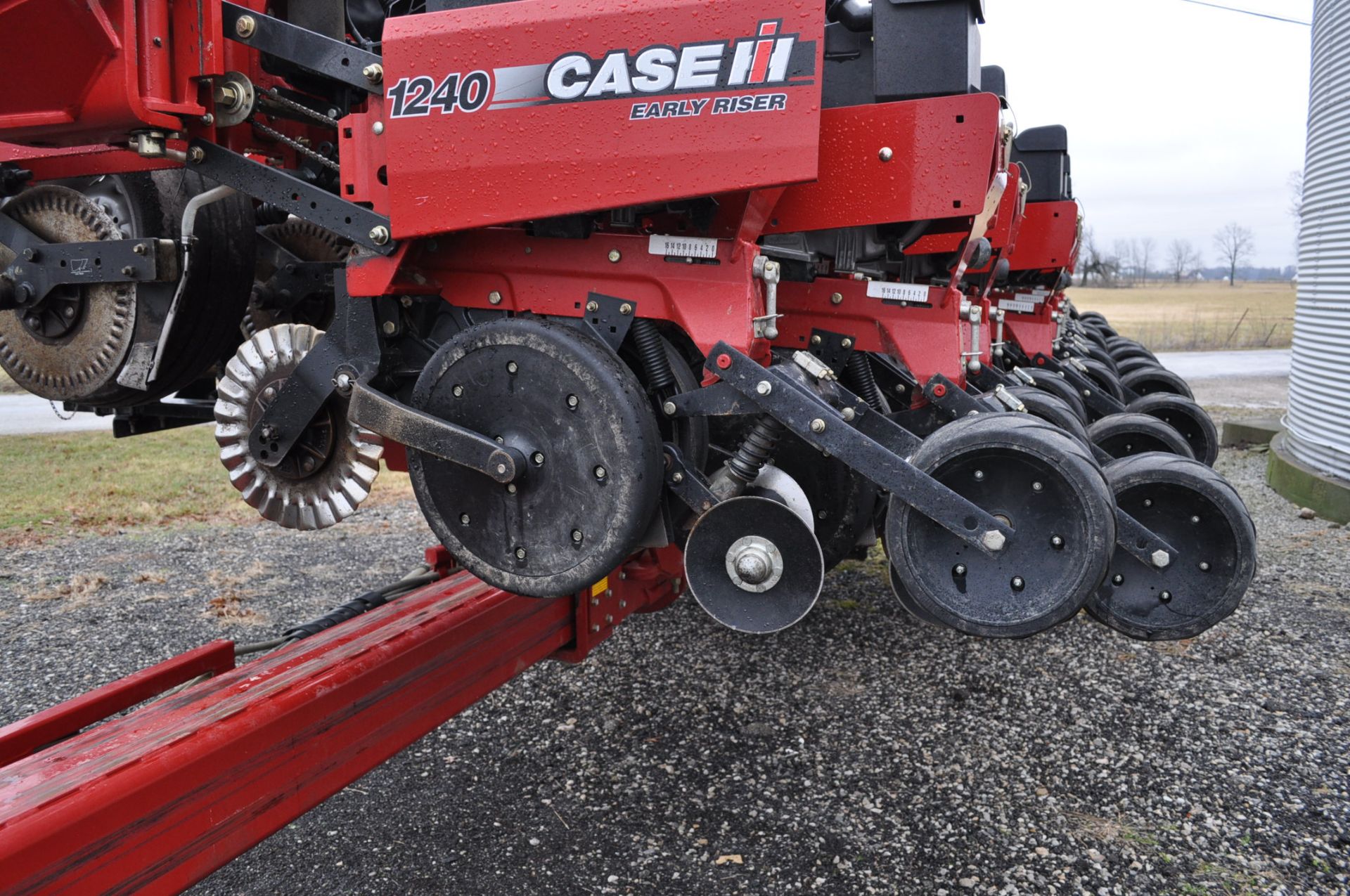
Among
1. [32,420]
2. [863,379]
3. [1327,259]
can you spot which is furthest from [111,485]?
[1327,259]

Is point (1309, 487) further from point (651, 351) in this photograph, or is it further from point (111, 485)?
point (111, 485)

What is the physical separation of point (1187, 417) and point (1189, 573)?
4397 mm

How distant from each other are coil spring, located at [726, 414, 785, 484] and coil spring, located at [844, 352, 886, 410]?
68.3 inches

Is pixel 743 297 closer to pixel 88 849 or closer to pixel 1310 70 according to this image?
pixel 88 849

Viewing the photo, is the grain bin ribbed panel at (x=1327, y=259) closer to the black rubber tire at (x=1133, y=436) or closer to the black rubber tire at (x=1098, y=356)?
the black rubber tire at (x=1098, y=356)

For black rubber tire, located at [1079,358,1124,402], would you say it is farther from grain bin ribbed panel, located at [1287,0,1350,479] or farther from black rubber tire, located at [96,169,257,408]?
black rubber tire, located at [96,169,257,408]

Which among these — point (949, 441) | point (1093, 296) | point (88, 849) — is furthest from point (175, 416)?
point (1093, 296)

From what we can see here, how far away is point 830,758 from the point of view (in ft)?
12.9

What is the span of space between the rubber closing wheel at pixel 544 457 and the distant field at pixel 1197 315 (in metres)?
26.2

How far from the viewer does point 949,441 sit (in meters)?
2.41

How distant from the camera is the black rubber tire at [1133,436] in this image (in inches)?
→ 187

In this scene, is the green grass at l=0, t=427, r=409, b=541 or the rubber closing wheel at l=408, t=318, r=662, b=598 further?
the green grass at l=0, t=427, r=409, b=541

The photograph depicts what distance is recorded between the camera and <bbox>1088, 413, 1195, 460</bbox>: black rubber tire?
4.75 meters

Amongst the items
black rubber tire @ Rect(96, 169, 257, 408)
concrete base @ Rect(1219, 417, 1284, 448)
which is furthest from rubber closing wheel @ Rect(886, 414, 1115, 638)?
concrete base @ Rect(1219, 417, 1284, 448)
